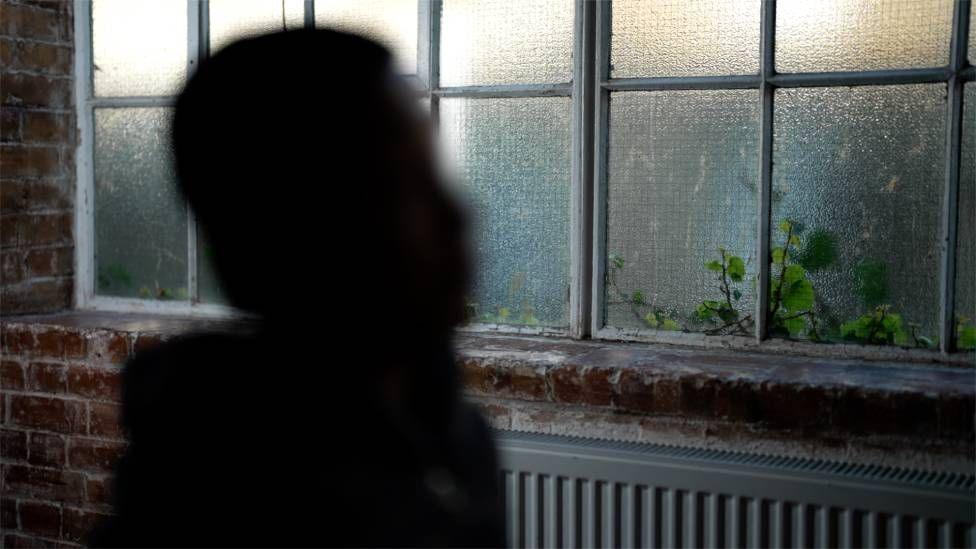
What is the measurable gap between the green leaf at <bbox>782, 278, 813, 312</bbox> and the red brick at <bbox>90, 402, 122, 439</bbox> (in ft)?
5.71

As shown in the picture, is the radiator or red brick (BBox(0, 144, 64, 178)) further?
red brick (BBox(0, 144, 64, 178))

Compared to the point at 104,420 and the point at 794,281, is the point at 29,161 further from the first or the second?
the point at 794,281

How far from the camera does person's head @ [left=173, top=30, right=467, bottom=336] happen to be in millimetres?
799

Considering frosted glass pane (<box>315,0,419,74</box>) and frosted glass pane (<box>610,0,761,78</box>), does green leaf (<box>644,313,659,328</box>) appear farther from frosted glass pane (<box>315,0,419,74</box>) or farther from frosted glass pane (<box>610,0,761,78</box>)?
frosted glass pane (<box>315,0,419,74</box>)

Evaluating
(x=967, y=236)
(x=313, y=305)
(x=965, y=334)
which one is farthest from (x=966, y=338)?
(x=313, y=305)

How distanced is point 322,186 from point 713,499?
1.42 metres

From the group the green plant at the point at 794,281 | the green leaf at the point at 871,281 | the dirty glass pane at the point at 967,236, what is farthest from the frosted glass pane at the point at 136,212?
the dirty glass pane at the point at 967,236

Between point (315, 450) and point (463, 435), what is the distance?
15cm

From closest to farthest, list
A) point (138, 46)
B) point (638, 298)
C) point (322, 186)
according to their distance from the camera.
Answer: point (322, 186) → point (638, 298) → point (138, 46)

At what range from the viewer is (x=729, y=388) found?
2.11 meters

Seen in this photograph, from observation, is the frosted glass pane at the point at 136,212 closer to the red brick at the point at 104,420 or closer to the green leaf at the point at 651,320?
the red brick at the point at 104,420

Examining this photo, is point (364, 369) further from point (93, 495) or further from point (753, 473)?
point (93, 495)

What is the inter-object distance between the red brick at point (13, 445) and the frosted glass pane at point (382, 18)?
1.44 m

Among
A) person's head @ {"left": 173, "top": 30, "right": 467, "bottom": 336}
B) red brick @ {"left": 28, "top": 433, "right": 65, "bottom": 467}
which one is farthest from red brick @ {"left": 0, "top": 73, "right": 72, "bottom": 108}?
person's head @ {"left": 173, "top": 30, "right": 467, "bottom": 336}
